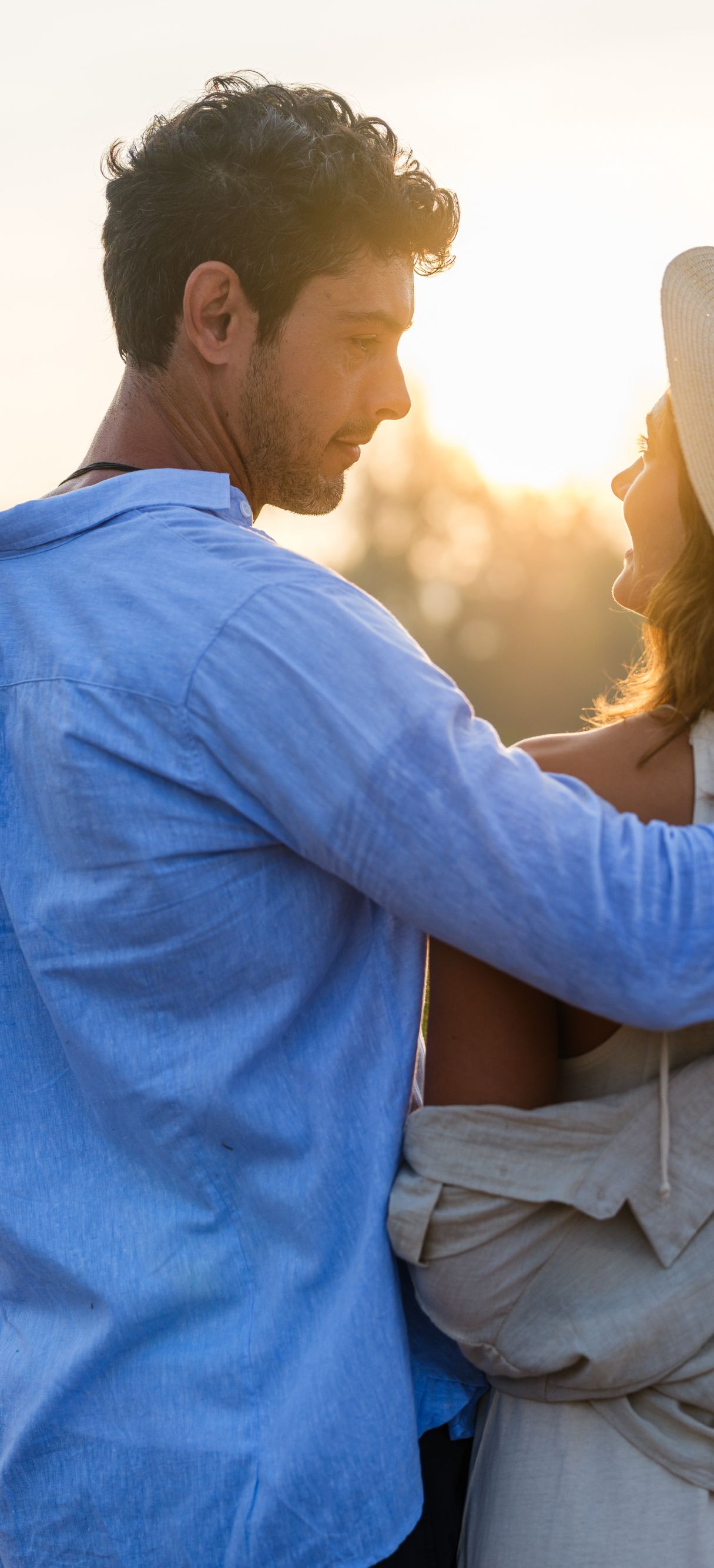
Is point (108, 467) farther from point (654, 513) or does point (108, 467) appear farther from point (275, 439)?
point (654, 513)

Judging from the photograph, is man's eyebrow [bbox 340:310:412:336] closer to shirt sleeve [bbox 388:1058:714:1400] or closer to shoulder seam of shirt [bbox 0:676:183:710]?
shoulder seam of shirt [bbox 0:676:183:710]

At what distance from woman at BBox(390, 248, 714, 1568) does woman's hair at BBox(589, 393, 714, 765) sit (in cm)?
9

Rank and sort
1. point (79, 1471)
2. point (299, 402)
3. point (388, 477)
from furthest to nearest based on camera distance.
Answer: point (388, 477)
point (299, 402)
point (79, 1471)

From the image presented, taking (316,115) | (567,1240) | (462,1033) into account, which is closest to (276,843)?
(462,1033)

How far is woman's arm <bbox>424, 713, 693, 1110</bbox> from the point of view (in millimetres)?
1571

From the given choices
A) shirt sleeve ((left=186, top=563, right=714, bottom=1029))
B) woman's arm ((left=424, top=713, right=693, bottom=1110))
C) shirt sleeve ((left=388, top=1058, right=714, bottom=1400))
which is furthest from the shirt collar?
shirt sleeve ((left=388, top=1058, right=714, bottom=1400))

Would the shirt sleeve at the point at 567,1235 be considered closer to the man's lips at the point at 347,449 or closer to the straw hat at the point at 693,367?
the straw hat at the point at 693,367

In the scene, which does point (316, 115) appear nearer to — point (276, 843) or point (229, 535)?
point (229, 535)

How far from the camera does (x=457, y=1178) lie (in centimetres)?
151

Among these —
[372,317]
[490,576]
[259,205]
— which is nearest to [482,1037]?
[372,317]

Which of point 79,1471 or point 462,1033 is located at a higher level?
point 462,1033

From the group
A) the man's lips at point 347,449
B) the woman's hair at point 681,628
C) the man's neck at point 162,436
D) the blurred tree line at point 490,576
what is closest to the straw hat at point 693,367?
the woman's hair at point 681,628

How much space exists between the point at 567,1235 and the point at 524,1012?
27 cm

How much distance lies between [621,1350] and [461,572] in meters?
39.7
